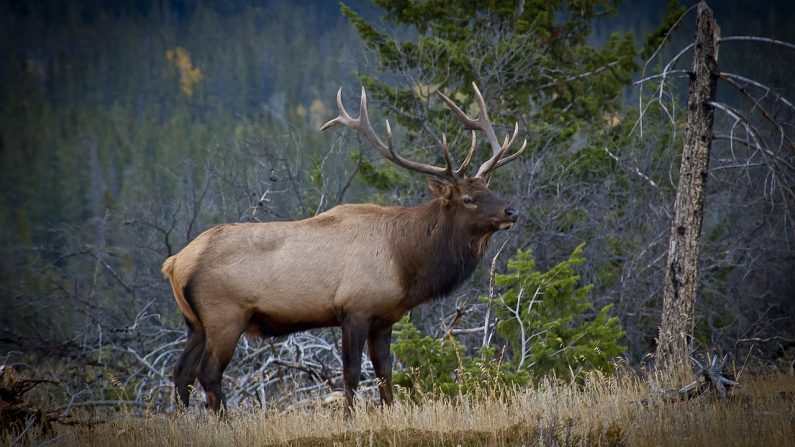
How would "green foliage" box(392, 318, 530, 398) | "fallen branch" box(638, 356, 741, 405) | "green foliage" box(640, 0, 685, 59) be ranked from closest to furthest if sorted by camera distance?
1. "fallen branch" box(638, 356, 741, 405)
2. "green foliage" box(392, 318, 530, 398)
3. "green foliage" box(640, 0, 685, 59)

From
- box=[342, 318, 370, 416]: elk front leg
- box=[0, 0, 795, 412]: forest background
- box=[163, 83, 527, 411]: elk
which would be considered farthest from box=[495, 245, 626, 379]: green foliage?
box=[342, 318, 370, 416]: elk front leg

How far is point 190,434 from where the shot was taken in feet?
20.4

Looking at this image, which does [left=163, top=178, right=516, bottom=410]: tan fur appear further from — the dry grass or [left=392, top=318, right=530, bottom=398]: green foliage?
the dry grass

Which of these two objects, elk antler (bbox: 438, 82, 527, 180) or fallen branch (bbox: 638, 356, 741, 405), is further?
elk antler (bbox: 438, 82, 527, 180)

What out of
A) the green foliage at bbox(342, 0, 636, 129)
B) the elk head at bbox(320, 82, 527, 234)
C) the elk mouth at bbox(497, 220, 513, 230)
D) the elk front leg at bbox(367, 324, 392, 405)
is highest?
the green foliage at bbox(342, 0, 636, 129)

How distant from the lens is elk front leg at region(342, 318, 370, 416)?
7.51m

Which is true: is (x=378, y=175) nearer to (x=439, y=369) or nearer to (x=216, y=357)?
(x=439, y=369)

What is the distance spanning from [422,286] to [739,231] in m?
8.84

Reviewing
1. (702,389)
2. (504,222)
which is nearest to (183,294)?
(504,222)

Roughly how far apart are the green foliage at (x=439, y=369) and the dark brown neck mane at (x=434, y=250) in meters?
0.52

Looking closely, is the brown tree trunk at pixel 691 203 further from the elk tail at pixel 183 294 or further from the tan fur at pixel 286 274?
the elk tail at pixel 183 294

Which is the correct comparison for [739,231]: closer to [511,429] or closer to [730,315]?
[730,315]

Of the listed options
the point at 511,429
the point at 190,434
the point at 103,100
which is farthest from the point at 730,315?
the point at 103,100

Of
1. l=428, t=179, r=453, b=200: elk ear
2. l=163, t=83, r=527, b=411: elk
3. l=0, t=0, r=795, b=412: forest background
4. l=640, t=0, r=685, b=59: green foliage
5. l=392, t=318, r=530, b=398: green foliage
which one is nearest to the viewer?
l=163, t=83, r=527, b=411: elk
